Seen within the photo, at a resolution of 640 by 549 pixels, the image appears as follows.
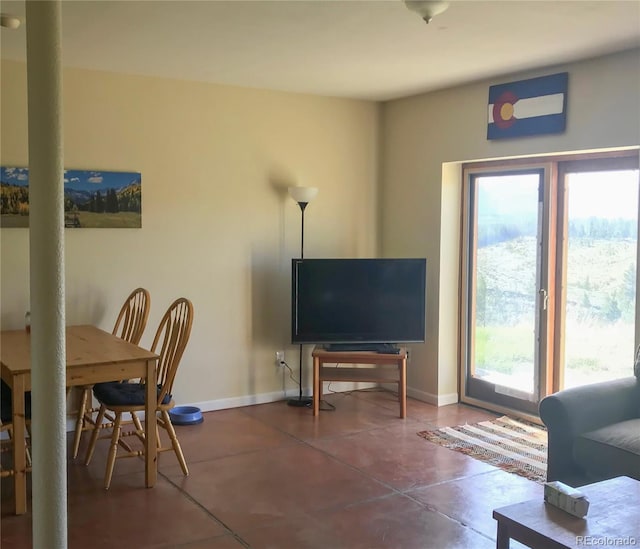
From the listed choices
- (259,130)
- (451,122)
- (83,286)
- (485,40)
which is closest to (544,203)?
(451,122)

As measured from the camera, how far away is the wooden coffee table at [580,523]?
224cm

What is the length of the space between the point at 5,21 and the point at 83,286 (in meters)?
1.85

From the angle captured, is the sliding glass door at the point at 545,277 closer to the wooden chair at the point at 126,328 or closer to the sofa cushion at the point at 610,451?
the sofa cushion at the point at 610,451

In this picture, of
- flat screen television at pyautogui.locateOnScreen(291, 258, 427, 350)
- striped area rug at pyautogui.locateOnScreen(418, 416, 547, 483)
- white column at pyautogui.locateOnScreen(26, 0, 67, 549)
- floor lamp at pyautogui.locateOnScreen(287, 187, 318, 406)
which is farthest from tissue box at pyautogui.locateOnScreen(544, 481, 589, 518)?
floor lamp at pyautogui.locateOnScreen(287, 187, 318, 406)

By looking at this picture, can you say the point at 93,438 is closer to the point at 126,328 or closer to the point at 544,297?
the point at 126,328

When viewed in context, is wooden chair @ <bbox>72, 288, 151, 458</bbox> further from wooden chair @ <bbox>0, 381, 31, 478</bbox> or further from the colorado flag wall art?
the colorado flag wall art

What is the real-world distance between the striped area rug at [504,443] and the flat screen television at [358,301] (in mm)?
828

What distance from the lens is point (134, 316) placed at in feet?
15.2

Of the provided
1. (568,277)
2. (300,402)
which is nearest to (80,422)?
(300,402)

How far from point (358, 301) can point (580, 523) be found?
3038mm

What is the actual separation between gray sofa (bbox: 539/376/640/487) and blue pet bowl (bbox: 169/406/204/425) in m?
2.49

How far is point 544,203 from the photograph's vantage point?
486 centimetres

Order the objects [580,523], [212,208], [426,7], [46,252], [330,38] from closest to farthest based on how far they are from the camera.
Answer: [46,252] → [580,523] → [426,7] → [330,38] → [212,208]

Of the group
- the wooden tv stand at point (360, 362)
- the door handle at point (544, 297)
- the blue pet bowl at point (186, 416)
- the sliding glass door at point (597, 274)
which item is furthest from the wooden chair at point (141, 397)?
the sliding glass door at point (597, 274)
